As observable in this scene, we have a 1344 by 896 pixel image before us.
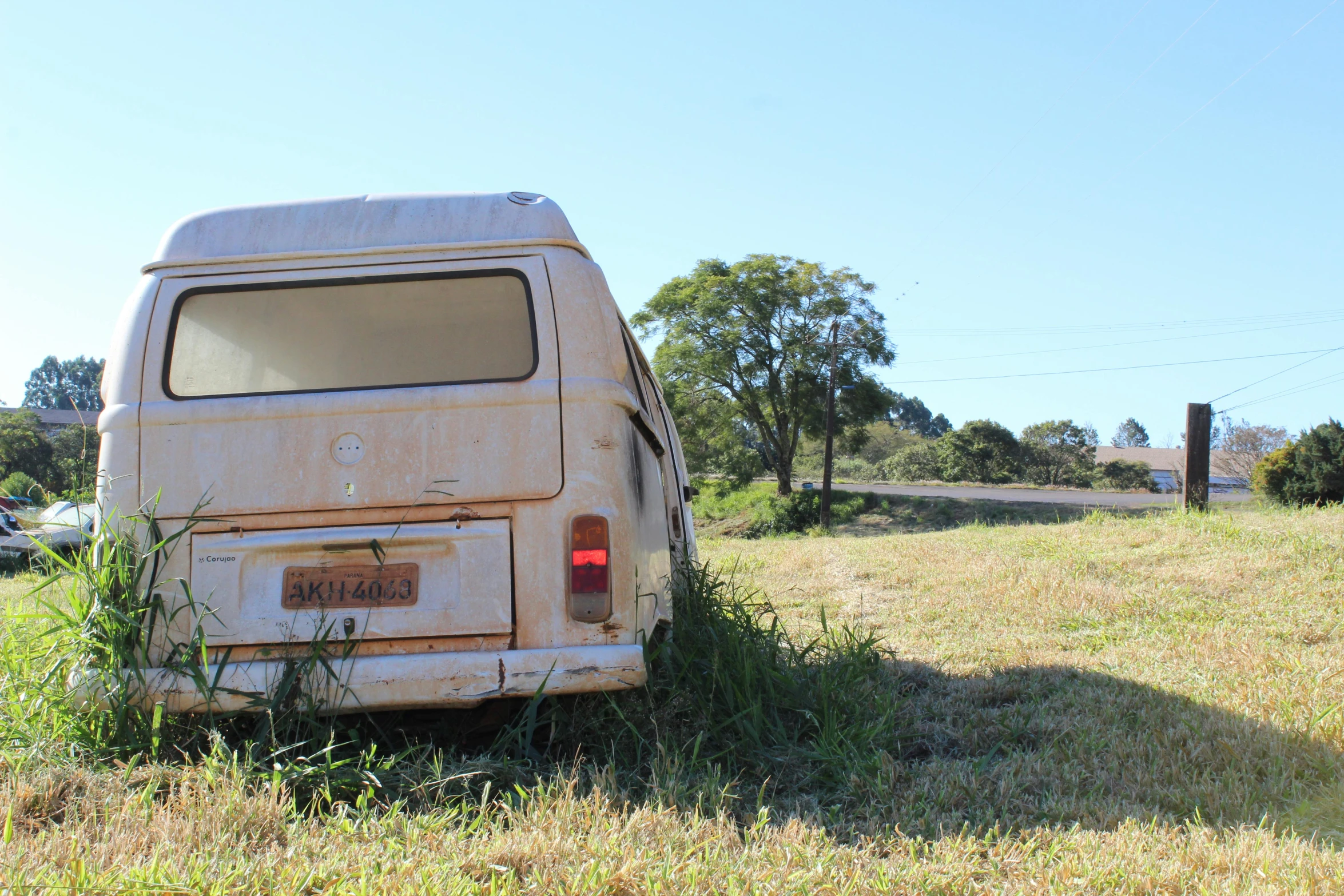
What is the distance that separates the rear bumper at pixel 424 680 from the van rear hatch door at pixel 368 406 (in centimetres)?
55

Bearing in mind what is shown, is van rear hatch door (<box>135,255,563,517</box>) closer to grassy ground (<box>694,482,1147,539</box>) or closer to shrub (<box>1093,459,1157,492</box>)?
grassy ground (<box>694,482,1147,539</box>)

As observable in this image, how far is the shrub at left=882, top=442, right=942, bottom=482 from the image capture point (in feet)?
197

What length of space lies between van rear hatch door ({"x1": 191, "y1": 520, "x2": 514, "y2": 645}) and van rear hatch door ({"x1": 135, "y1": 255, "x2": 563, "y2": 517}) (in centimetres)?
11

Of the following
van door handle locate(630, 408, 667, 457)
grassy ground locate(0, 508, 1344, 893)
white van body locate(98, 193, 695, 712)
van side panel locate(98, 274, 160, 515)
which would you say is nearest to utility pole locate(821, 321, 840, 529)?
grassy ground locate(0, 508, 1344, 893)

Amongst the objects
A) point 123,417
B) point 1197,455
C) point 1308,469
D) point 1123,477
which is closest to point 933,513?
point 1308,469

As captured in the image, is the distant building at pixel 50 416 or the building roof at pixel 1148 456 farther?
the building roof at pixel 1148 456

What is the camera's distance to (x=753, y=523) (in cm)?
3900

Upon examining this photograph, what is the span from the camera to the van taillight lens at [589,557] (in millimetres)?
3068

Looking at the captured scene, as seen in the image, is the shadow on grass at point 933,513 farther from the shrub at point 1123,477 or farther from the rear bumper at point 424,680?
the rear bumper at point 424,680

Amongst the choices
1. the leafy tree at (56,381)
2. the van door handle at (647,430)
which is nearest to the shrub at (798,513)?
the van door handle at (647,430)

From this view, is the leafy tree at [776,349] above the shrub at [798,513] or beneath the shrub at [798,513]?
above

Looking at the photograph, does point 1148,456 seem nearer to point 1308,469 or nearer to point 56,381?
point 1308,469

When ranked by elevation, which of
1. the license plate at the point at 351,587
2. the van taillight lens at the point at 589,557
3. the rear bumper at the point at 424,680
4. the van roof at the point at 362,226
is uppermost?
the van roof at the point at 362,226

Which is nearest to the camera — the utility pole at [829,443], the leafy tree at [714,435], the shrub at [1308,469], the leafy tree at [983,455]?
the shrub at [1308,469]
